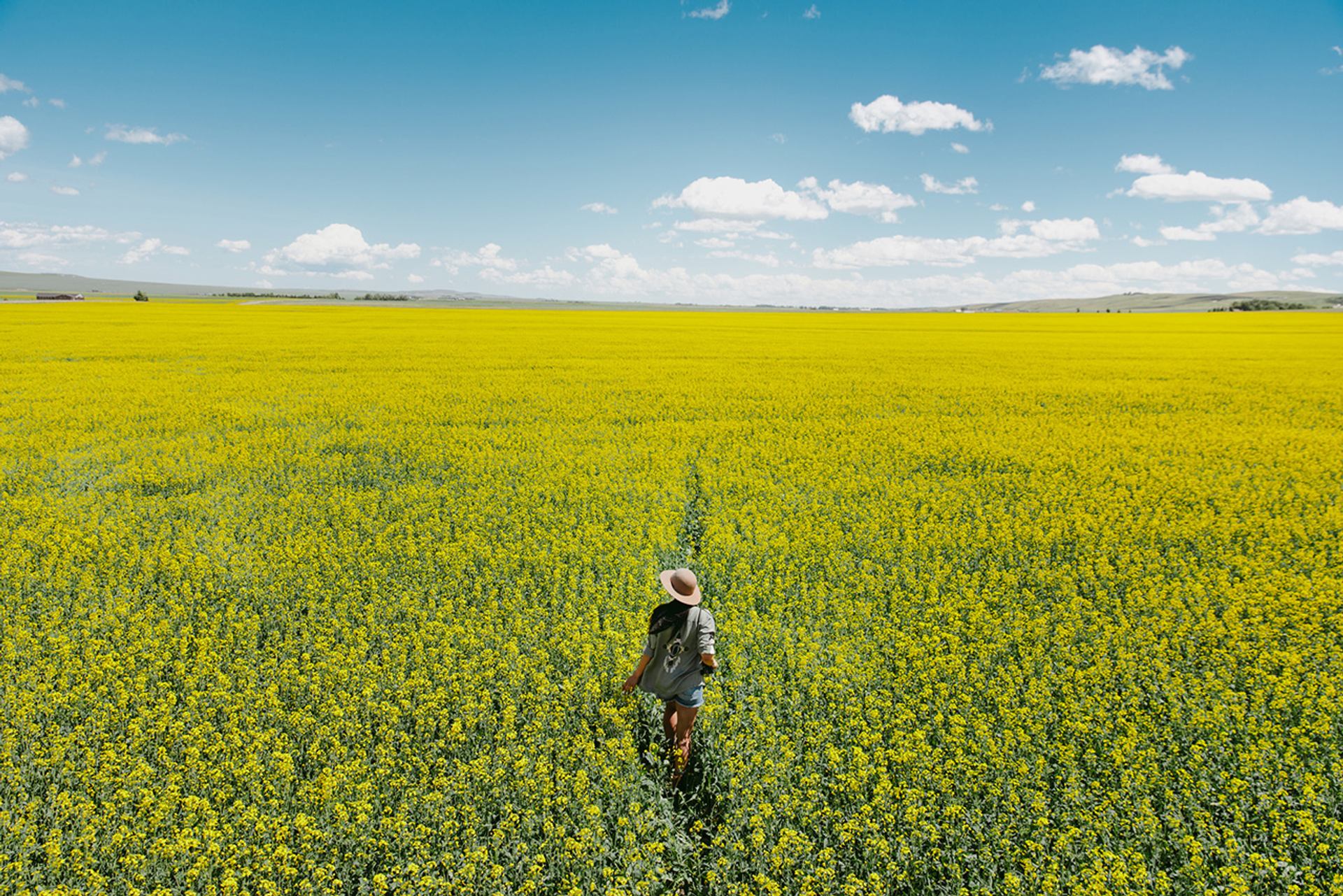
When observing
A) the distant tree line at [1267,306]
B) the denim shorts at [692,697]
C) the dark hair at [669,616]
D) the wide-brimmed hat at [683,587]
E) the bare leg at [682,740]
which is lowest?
the bare leg at [682,740]

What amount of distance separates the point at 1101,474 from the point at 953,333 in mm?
41317

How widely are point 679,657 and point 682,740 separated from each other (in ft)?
2.52

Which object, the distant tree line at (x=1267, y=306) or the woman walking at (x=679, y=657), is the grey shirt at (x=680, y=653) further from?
the distant tree line at (x=1267, y=306)

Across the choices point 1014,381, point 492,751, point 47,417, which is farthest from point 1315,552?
point 47,417

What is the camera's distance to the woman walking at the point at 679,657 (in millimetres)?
5191

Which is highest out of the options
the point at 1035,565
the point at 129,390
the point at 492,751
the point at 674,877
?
the point at 129,390

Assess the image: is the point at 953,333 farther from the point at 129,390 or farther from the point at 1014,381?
the point at 129,390

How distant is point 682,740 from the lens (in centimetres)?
552

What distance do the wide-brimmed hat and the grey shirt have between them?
147mm

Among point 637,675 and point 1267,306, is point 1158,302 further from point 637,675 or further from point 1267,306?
point 637,675

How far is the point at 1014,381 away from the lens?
2572cm

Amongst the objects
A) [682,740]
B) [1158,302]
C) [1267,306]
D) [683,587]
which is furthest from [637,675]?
[1158,302]

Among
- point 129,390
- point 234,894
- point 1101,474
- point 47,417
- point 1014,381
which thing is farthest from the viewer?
point 1014,381

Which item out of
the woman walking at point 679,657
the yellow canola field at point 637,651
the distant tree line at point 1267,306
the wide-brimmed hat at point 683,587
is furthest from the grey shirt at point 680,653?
the distant tree line at point 1267,306
